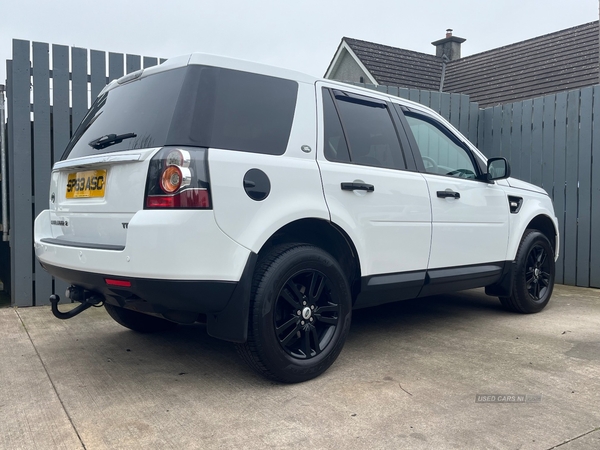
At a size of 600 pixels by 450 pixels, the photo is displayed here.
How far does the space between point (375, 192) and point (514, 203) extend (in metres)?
1.87

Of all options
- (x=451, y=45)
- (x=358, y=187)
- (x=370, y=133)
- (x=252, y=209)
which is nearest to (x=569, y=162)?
(x=370, y=133)

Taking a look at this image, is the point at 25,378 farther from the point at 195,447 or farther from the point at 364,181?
the point at 364,181

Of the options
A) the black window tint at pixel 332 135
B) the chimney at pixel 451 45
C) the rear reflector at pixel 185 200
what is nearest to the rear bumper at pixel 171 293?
the rear reflector at pixel 185 200

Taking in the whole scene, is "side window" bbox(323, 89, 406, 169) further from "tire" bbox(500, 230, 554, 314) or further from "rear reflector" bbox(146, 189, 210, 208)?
"tire" bbox(500, 230, 554, 314)

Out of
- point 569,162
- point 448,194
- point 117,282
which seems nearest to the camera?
point 117,282

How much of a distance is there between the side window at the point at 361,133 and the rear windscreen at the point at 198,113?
1.09ft

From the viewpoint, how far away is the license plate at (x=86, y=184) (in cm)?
288

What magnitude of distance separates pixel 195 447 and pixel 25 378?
4.89ft

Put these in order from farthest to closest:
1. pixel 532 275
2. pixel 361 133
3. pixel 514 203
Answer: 1. pixel 532 275
2. pixel 514 203
3. pixel 361 133

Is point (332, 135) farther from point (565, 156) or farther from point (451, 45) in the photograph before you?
point (451, 45)

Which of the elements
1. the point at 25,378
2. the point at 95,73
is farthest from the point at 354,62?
the point at 25,378

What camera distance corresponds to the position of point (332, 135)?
131 inches

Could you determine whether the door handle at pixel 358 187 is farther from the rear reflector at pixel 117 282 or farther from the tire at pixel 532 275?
the tire at pixel 532 275

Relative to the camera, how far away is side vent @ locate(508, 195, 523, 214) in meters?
4.60
